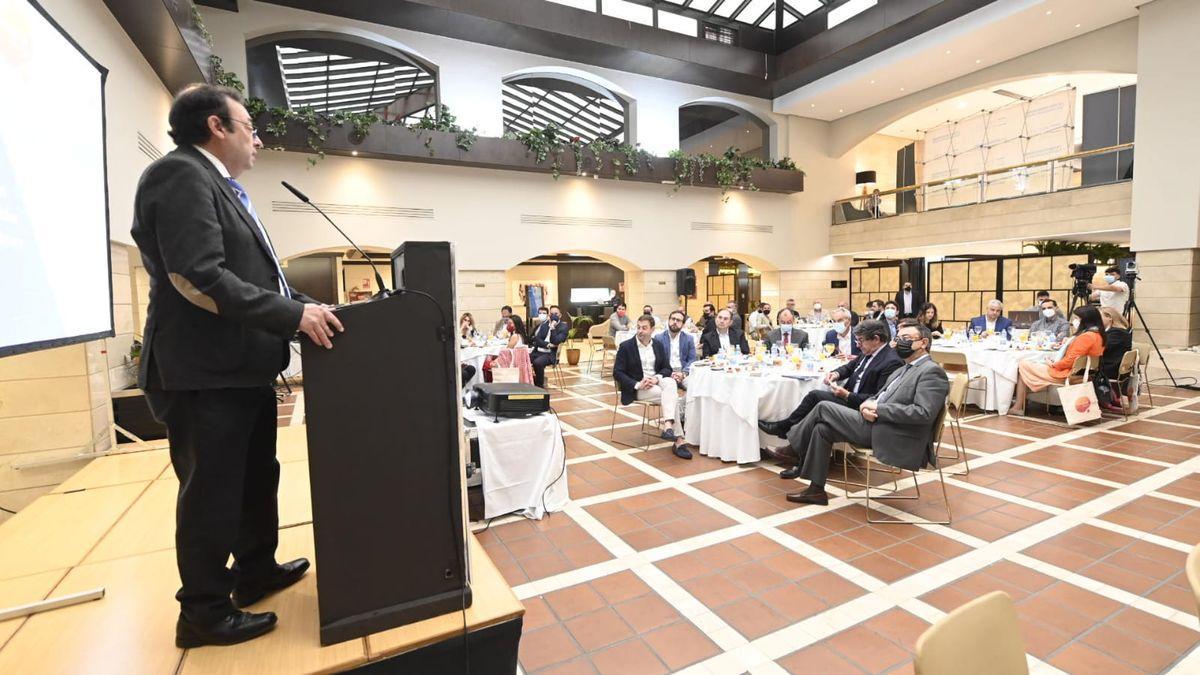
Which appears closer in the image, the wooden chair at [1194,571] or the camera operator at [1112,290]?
the wooden chair at [1194,571]

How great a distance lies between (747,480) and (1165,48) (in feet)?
35.8

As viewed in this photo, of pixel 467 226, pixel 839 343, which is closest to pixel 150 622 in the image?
pixel 839 343

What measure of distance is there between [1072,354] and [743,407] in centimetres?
404

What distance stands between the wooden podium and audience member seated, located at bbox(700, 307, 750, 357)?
521 centimetres

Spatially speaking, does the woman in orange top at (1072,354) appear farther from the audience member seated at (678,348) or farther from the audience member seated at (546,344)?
the audience member seated at (546,344)

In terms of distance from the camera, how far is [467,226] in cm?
1189

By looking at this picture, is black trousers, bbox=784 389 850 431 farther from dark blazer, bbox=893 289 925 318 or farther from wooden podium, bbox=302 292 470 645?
dark blazer, bbox=893 289 925 318

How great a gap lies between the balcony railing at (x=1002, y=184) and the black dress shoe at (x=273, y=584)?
45.3 ft

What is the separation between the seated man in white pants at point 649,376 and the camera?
5555 mm

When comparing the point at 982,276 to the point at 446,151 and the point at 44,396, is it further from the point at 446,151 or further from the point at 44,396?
the point at 44,396

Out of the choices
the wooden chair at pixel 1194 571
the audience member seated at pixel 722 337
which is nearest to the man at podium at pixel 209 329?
the wooden chair at pixel 1194 571

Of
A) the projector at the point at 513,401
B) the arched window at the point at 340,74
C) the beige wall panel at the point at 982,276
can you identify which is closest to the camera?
the projector at the point at 513,401

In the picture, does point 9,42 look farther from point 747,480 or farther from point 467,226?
point 467,226

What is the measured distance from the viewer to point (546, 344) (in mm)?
9727
